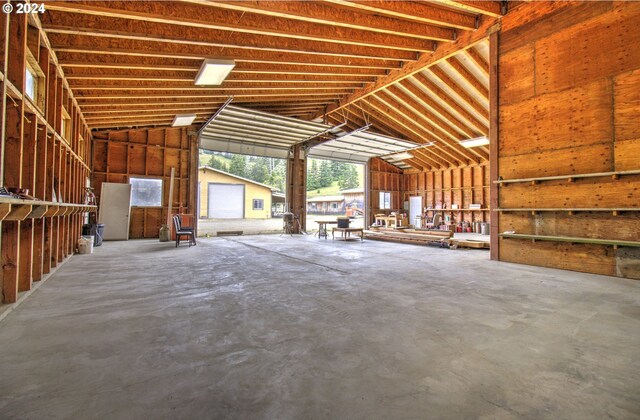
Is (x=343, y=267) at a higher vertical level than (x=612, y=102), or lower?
lower

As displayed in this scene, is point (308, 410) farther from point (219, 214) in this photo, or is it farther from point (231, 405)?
point (219, 214)

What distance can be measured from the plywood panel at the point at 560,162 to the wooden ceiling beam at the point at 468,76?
373cm

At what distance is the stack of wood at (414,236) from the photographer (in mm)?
10039

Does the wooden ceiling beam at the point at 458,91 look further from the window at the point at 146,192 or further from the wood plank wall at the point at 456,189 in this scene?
the window at the point at 146,192

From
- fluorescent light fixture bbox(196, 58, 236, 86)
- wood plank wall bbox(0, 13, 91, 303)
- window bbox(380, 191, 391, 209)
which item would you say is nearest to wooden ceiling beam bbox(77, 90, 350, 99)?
wood plank wall bbox(0, 13, 91, 303)

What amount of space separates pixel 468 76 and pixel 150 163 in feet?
39.6

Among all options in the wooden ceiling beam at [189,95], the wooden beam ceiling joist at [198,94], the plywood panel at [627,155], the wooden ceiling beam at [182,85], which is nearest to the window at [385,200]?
the wooden beam ceiling joist at [198,94]

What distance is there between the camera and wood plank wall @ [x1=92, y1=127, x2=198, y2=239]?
11219mm

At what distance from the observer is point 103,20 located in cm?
492

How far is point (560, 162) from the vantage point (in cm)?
582

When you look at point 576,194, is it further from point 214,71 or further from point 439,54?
point 214,71

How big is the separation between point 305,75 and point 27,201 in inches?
268

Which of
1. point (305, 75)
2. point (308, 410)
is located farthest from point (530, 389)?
point (305, 75)

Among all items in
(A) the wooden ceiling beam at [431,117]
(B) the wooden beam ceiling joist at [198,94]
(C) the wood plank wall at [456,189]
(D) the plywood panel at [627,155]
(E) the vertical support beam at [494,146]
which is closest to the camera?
(D) the plywood panel at [627,155]
